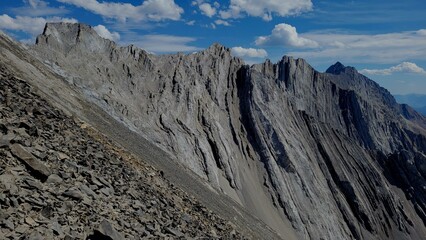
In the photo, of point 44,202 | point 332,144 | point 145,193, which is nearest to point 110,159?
point 145,193

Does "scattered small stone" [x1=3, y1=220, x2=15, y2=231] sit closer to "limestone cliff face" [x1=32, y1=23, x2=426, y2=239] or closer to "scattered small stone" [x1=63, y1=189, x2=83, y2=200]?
"scattered small stone" [x1=63, y1=189, x2=83, y2=200]

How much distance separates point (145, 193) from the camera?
1730 cm

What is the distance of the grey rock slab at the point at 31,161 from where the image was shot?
1242cm

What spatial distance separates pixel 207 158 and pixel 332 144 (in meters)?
38.4

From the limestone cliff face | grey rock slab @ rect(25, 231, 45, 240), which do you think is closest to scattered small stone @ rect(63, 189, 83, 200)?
grey rock slab @ rect(25, 231, 45, 240)

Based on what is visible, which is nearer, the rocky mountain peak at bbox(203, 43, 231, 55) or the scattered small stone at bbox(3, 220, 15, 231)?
the scattered small stone at bbox(3, 220, 15, 231)

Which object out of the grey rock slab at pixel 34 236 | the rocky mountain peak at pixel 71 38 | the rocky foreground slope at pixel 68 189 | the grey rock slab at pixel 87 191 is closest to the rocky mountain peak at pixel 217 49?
the rocky mountain peak at pixel 71 38

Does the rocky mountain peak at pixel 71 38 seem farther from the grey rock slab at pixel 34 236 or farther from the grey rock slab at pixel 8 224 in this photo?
the grey rock slab at pixel 34 236

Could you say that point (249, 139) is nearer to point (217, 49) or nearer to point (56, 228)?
point (217, 49)

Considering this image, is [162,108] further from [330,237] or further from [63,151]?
[63,151]

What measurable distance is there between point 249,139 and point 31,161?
199 feet

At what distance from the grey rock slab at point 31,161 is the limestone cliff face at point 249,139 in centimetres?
3201

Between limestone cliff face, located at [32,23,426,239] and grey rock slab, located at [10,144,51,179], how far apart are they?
3201 cm

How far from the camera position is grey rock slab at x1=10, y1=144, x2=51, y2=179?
40.8ft
